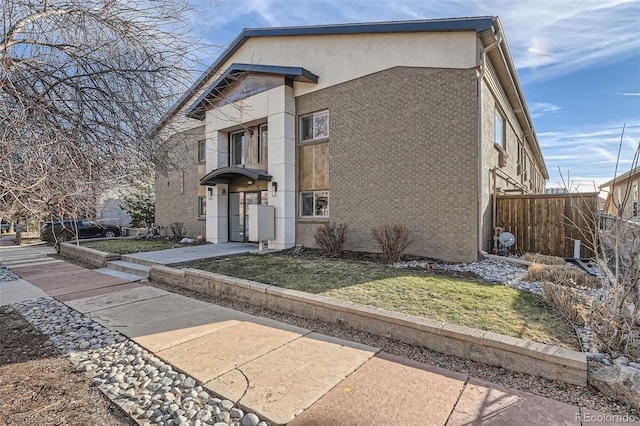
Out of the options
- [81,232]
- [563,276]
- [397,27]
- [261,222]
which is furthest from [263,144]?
[81,232]

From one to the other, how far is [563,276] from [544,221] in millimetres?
4107

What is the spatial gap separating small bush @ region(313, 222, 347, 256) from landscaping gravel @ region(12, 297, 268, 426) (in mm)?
6676

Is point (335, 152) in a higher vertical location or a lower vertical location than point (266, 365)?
higher

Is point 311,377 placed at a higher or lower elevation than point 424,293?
lower

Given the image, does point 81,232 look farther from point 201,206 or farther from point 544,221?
point 544,221

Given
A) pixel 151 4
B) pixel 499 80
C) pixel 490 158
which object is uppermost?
pixel 499 80

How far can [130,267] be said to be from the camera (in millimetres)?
9234

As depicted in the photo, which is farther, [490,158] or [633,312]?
[490,158]

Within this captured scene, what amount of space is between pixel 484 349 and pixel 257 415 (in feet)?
8.25

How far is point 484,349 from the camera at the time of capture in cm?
364

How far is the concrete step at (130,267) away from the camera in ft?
28.6

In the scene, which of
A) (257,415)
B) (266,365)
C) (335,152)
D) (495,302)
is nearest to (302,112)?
(335,152)

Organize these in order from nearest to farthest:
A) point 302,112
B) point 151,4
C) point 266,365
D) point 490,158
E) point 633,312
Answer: point 266,365 < point 633,312 < point 151,4 < point 490,158 < point 302,112

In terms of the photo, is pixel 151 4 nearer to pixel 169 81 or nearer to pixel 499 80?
pixel 169 81
